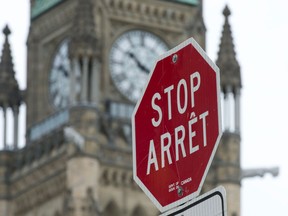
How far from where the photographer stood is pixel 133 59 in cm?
5969

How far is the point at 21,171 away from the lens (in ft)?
198

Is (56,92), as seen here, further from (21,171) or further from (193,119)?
(193,119)

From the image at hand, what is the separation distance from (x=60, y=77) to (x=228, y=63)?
6092 millimetres

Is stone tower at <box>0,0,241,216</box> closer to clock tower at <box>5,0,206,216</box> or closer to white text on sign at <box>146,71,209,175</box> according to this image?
clock tower at <box>5,0,206,216</box>

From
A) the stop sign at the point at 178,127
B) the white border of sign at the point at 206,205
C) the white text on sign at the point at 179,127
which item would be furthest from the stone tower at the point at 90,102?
the white border of sign at the point at 206,205

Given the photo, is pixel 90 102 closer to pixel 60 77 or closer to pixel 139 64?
pixel 139 64

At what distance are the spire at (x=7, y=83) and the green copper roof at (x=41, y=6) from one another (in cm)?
159

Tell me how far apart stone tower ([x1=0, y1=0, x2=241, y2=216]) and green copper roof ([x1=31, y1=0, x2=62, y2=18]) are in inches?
2.0

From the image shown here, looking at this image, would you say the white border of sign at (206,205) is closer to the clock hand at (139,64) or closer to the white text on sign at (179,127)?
the white text on sign at (179,127)

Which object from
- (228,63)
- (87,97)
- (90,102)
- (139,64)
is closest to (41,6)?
(139,64)

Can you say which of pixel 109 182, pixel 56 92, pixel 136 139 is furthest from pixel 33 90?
pixel 136 139

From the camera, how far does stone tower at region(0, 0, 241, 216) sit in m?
56.9

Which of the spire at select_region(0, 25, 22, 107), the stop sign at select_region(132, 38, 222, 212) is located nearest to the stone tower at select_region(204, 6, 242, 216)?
the spire at select_region(0, 25, 22, 107)

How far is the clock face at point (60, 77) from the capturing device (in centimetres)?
6033
